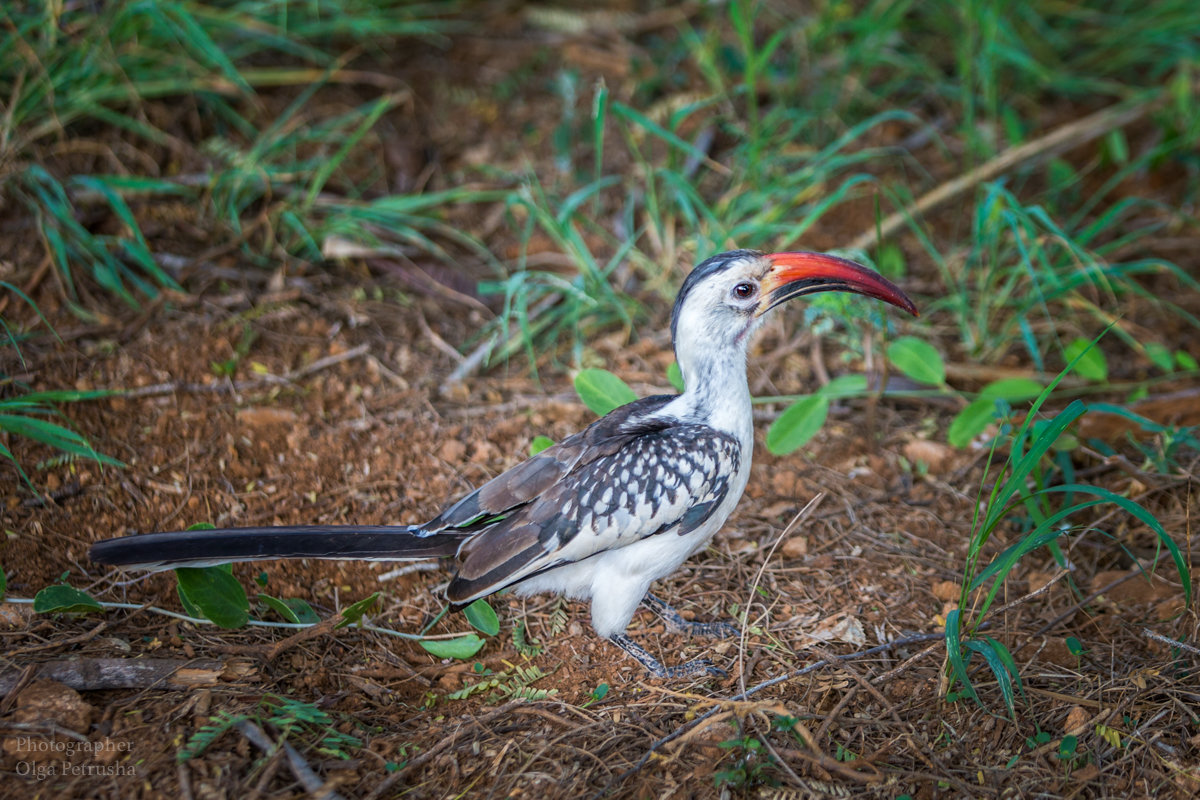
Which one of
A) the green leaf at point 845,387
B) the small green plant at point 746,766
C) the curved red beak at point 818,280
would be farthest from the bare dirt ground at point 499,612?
the curved red beak at point 818,280

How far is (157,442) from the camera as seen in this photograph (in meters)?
3.70

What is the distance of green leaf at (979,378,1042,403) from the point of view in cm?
375

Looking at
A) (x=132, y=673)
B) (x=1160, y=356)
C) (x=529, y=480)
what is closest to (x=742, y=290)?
(x=529, y=480)

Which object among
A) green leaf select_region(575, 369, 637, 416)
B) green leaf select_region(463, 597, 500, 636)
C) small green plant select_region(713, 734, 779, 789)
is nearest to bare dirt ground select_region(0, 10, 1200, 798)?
small green plant select_region(713, 734, 779, 789)

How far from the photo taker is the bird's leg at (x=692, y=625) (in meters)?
3.23

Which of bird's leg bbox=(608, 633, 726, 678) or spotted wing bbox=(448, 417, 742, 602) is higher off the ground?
spotted wing bbox=(448, 417, 742, 602)

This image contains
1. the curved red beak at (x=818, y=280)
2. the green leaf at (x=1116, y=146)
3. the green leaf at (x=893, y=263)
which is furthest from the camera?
the green leaf at (x=1116, y=146)

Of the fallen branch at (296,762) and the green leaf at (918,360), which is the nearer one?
the fallen branch at (296,762)

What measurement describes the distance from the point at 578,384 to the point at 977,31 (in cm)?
368

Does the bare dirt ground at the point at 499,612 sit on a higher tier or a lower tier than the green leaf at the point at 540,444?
lower

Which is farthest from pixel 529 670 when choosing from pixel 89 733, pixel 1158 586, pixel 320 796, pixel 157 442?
pixel 1158 586

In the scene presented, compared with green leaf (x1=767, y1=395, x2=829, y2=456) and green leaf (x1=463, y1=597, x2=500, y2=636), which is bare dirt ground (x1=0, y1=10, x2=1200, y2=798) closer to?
green leaf (x1=463, y1=597, x2=500, y2=636)

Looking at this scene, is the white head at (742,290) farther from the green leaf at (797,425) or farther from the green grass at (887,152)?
the green grass at (887,152)

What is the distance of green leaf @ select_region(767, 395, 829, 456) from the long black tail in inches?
52.1
